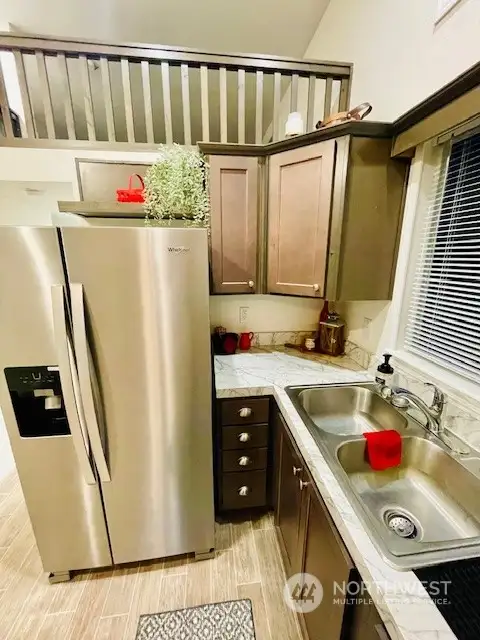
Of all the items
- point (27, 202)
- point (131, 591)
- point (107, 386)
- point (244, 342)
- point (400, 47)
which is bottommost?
point (131, 591)

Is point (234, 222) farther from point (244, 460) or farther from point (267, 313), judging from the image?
point (244, 460)

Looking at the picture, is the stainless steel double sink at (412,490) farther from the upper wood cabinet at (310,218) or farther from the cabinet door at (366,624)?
the upper wood cabinet at (310,218)

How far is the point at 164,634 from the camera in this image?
1305 millimetres

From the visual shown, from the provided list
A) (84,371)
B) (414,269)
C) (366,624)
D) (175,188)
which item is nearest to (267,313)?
(414,269)

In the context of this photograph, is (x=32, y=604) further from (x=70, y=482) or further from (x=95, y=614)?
(x=70, y=482)

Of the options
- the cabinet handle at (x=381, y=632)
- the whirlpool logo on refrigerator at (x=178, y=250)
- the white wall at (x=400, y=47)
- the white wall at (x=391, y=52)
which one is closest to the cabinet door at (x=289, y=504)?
the cabinet handle at (x=381, y=632)

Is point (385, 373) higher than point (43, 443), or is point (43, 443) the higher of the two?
point (385, 373)

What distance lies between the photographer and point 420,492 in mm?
1148

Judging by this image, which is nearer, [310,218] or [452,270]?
[452,270]

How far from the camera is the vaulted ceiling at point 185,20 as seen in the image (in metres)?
2.17

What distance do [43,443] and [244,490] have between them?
3.63 ft

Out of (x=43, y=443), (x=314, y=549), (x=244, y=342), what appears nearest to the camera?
(x=314, y=549)

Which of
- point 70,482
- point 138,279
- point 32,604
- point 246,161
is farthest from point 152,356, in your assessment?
point 32,604

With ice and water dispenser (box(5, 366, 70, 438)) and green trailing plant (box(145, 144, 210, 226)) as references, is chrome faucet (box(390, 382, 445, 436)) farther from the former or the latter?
ice and water dispenser (box(5, 366, 70, 438))
